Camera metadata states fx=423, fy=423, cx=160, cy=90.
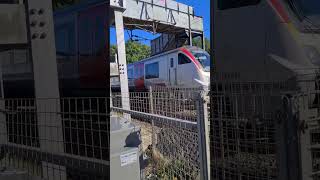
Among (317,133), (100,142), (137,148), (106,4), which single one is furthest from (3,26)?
(317,133)

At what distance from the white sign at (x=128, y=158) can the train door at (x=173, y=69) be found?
29.8 feet

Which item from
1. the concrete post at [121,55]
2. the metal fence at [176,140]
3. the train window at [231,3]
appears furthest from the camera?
the concrete post at [121,55]

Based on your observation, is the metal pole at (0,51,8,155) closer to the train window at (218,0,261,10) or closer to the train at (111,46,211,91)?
the train window at (218,0,261,10)

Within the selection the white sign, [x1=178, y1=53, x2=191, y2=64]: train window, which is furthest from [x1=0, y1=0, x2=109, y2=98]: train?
[x1=178, y1=53, x2=191, y2=64]: train window

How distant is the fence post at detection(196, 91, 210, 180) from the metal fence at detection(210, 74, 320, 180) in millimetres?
43

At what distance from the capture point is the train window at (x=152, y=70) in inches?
510

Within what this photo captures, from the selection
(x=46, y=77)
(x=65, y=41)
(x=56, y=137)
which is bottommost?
(x=56, y=137)

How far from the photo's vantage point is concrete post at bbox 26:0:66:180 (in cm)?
234

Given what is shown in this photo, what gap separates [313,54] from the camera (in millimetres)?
3227

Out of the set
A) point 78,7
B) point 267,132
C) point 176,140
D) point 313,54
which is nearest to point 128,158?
point 176,140

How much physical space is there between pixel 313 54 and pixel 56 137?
78.4 inches

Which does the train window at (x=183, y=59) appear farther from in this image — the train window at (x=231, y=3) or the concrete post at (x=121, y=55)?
the train window at (x=231, y=3)

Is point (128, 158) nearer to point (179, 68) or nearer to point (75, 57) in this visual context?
point (75, 57)

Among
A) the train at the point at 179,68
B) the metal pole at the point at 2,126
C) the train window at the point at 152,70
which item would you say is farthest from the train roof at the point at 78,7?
the train window at the point at 152,70
